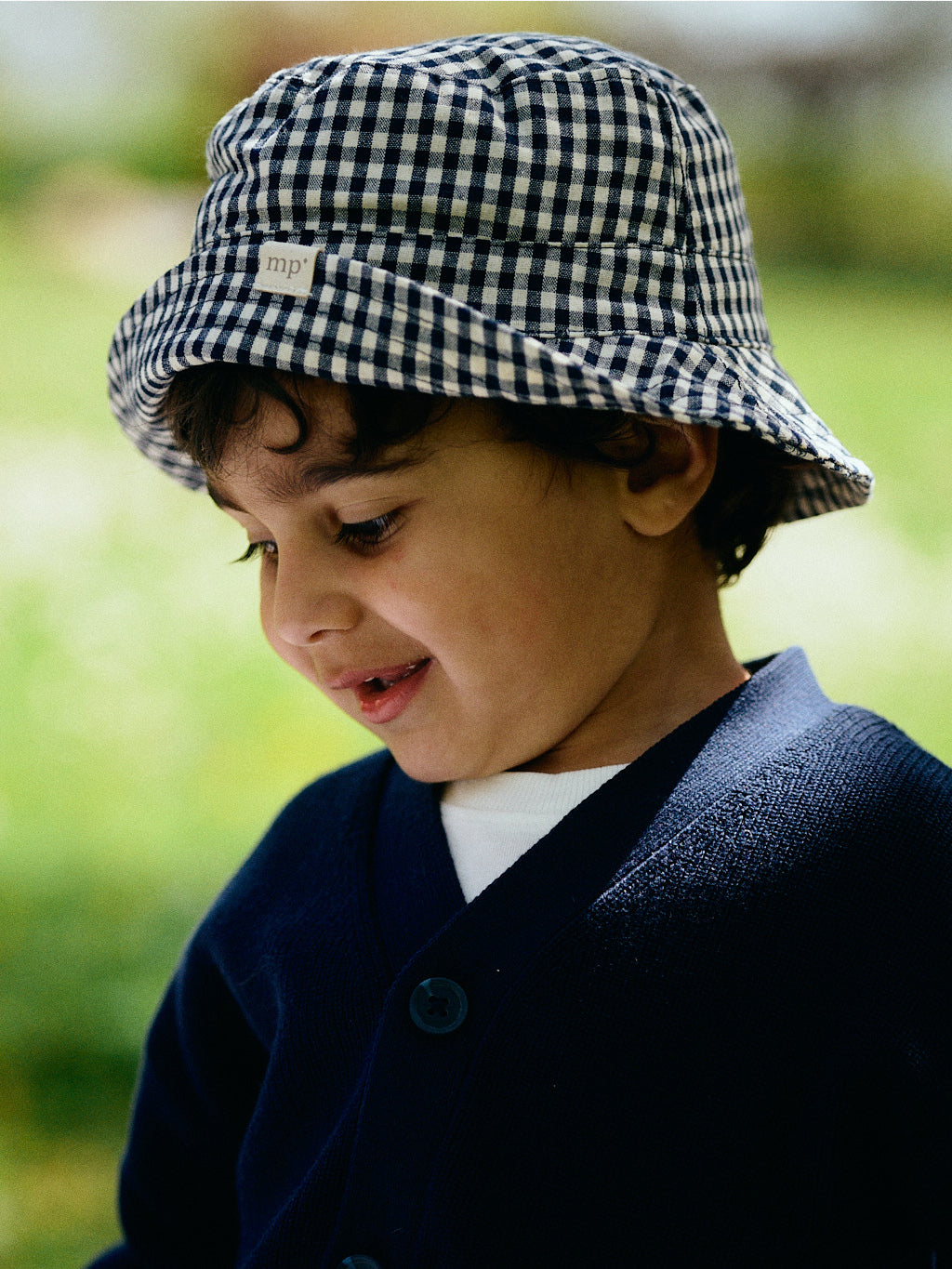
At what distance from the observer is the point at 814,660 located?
107 inches

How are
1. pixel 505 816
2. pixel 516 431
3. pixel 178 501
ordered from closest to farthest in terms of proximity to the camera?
pixel 516 431 < pixel 505 816 < pixel 178 501

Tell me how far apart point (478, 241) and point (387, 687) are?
A: 14.0 inches

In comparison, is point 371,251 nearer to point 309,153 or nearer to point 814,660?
point 309,153

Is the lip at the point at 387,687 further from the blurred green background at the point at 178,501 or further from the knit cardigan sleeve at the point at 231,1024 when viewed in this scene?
the blurred green background at the point at 178,501

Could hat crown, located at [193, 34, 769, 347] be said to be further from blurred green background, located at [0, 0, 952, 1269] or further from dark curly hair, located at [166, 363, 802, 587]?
blurred green background, located at [0, 0, 952, 1269]

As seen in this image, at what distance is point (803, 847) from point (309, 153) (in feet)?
2.01

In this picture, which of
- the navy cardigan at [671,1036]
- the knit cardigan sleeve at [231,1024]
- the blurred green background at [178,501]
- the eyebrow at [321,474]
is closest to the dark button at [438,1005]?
the navy cardigan at [671,1036]

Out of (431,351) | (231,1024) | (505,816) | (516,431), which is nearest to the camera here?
(431,351)

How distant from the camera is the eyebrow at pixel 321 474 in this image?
95 centimetres

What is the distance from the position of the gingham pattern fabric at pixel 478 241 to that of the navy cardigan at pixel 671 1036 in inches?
11.3

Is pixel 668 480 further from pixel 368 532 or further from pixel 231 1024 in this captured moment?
pixel 231 1024

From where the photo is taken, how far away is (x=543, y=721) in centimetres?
104

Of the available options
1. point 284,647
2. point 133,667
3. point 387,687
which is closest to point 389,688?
point 387,687

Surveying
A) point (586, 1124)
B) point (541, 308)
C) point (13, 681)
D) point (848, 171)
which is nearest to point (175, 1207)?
point (586, 1124)
